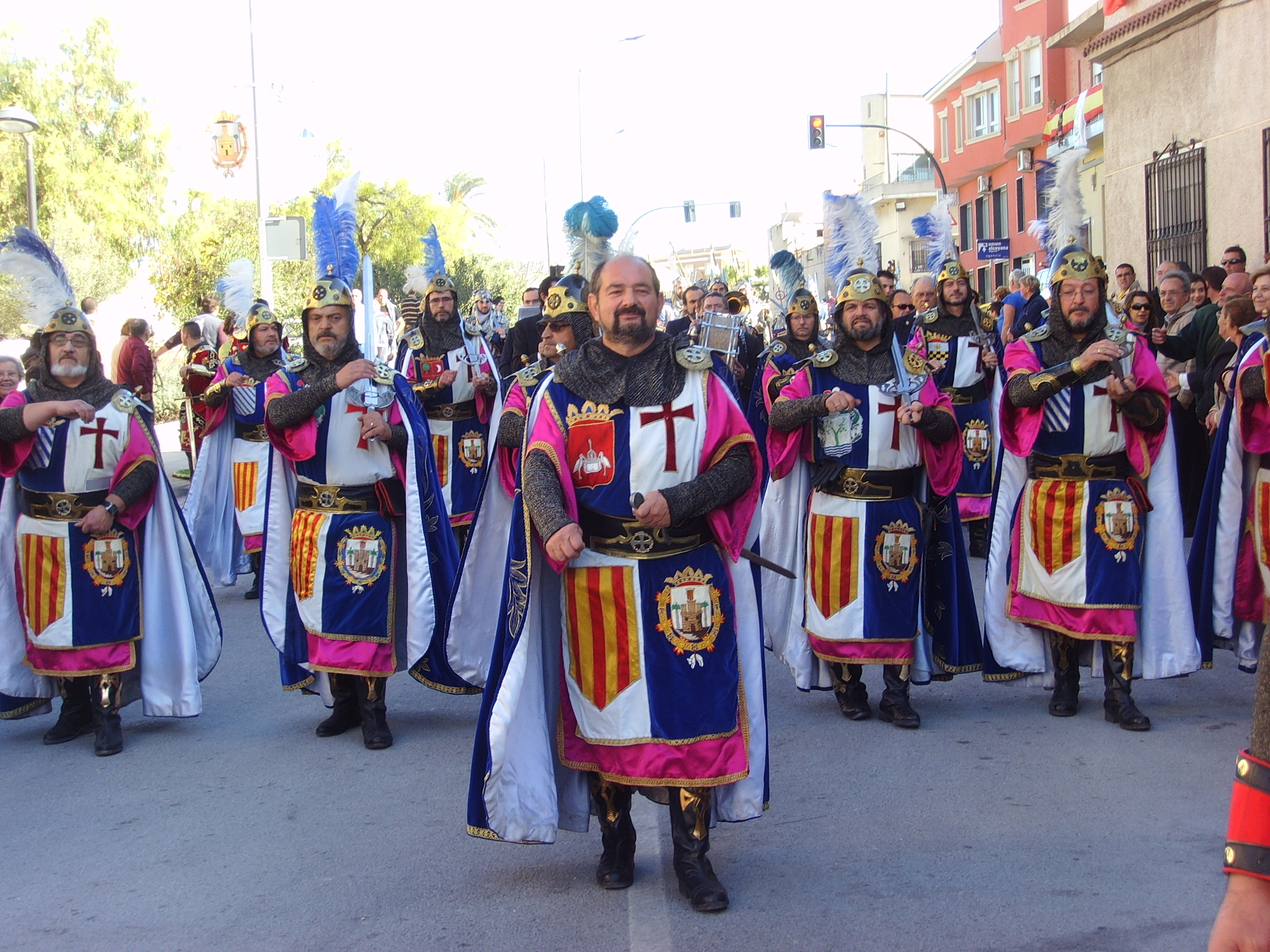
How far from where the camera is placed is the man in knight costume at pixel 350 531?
6062 millimetres

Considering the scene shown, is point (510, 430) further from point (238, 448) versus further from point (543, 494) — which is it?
Answer: point (238, 448)

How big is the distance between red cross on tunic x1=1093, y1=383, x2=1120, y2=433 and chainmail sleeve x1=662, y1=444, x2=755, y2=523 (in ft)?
7.96

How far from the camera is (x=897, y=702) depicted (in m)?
6.14

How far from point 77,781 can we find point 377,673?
4.39 feet

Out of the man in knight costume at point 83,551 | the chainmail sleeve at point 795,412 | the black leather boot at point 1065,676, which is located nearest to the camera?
the chainmail sleeve at point 795,412

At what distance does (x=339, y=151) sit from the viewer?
137 feet

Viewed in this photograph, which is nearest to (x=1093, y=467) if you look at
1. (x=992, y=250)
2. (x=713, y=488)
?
(x=713, y=488)

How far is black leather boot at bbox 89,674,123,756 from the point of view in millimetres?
6117

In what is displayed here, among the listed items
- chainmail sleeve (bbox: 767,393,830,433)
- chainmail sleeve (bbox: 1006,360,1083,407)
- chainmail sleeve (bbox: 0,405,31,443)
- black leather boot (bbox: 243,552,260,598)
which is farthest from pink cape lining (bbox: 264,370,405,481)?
black leather boot (bbox: 243,552,260,598)

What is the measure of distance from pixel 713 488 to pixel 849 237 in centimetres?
346

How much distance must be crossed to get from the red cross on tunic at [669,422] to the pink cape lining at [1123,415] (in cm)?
247

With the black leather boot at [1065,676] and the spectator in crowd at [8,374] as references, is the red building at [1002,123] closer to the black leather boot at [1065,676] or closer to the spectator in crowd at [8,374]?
the black leather boot at [1065,676]

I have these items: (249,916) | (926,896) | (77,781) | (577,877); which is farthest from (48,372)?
(926,896)

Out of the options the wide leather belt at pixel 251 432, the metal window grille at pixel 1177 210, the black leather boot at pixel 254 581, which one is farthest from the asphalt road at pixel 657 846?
the metal window grille at pixel 1177 210
